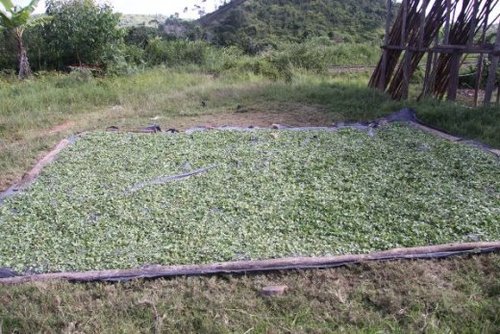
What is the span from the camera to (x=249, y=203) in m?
3.09

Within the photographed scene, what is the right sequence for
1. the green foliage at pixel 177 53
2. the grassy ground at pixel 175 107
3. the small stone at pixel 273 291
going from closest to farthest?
the small stone at pixel 273 291 → the grassy ground at pixel 175 107 → the green foliage at pixel 177 53

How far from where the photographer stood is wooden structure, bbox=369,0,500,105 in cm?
564

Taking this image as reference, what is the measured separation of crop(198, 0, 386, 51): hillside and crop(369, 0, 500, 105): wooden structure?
7589 mm

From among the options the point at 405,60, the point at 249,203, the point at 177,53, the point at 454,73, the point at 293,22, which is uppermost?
the point at 293,22

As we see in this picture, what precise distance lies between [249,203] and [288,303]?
1.05m

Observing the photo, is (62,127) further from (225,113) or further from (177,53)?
(177,53)

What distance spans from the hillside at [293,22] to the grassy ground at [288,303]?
12.5m

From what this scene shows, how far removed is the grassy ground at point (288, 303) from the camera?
2.01m

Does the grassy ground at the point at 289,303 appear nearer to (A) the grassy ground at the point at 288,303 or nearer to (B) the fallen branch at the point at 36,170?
(A) the grassy ground at the point at 288,303

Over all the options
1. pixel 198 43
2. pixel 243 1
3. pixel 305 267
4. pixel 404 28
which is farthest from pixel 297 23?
pixel 305 267

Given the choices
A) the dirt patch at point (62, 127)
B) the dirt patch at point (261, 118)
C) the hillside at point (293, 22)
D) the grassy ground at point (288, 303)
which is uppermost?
the hillside at point (293, 22)

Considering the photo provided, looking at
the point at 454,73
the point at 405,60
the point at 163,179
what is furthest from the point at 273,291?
the point at 405,60

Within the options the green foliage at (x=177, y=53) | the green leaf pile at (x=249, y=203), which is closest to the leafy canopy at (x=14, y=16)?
the green foliage at (x=177, y=53)

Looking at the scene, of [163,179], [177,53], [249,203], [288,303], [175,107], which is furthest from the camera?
[177,53]
